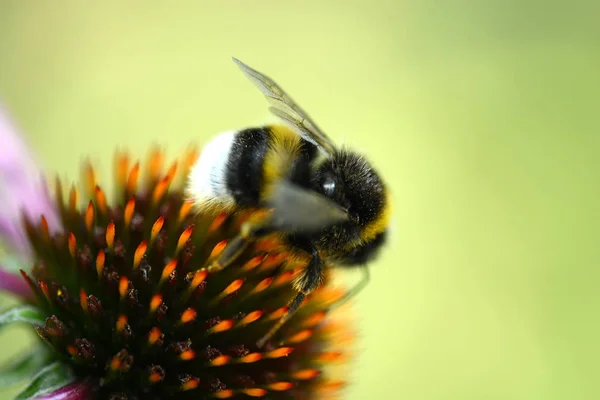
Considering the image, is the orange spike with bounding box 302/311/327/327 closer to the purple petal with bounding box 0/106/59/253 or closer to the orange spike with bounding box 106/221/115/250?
the orange spike with bounding box 106/221/115/250

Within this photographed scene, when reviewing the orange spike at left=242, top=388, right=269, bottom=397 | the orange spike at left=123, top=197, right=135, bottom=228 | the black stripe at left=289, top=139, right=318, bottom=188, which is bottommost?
the orange spike at left=242, top=388, right=269, bottom=397

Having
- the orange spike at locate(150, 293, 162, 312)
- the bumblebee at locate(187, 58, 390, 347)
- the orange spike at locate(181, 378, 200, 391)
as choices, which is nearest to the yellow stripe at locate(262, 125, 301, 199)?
the bumblebee at locate(187, 58, 390, 347)

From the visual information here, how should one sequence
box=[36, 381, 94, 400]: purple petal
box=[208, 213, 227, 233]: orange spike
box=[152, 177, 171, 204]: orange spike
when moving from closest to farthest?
box=[36, 381, 94, 400]: purple petal → box=[208, 213, 227, 233]: orange spike → box=[152, 177, 171, 204]: orange spike

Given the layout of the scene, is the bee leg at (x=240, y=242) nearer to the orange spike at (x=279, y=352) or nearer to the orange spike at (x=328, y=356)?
the orange spike at (x=279, y=352)

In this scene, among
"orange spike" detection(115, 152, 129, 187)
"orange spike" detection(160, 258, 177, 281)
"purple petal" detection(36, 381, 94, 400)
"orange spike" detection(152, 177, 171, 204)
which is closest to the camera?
"purple petal" detection(36, 381, 94, 400)

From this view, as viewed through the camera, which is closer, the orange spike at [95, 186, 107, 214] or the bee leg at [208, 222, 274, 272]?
the bee leg at [208, 222, 274, 272]

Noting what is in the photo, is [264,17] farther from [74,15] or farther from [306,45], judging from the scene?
[74,15]

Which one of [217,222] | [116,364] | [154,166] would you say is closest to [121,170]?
[154,166]
